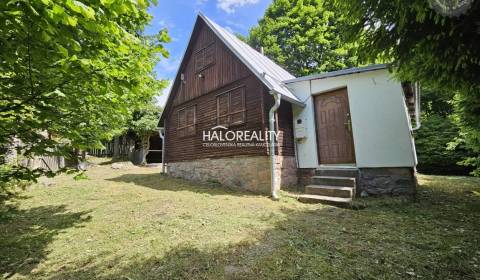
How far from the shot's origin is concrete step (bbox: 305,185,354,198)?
5.94 meters

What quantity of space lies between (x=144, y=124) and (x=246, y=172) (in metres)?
11.3

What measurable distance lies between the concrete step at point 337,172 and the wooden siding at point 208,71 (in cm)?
396

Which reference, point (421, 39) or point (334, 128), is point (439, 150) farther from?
point (421, 39)

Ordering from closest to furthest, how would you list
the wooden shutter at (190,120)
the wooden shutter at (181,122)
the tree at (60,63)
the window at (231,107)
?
the tree at (60,63) < the window at (231,107) < the wooden shutter at (190,120) < the wooden shutter at (181,122)

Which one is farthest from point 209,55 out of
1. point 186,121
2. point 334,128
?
point 334,128

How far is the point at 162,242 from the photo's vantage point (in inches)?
147

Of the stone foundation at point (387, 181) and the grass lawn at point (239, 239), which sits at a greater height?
the stone foundation at point (387, 181)

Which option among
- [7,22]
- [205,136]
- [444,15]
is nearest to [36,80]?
[7,22]

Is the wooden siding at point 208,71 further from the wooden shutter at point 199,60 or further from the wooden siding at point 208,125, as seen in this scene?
the wooden siding at point 208,125

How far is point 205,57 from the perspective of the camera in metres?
9.65

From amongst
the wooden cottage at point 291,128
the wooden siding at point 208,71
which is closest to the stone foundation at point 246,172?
the wooden cottage at point 291,128

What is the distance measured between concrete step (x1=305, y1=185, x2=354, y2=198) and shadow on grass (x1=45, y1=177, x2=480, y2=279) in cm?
128

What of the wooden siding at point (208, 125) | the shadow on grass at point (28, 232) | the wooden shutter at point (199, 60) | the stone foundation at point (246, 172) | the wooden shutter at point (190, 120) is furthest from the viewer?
the wooden shutter at point (190, 120)

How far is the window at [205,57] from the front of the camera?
9336 millimetres
